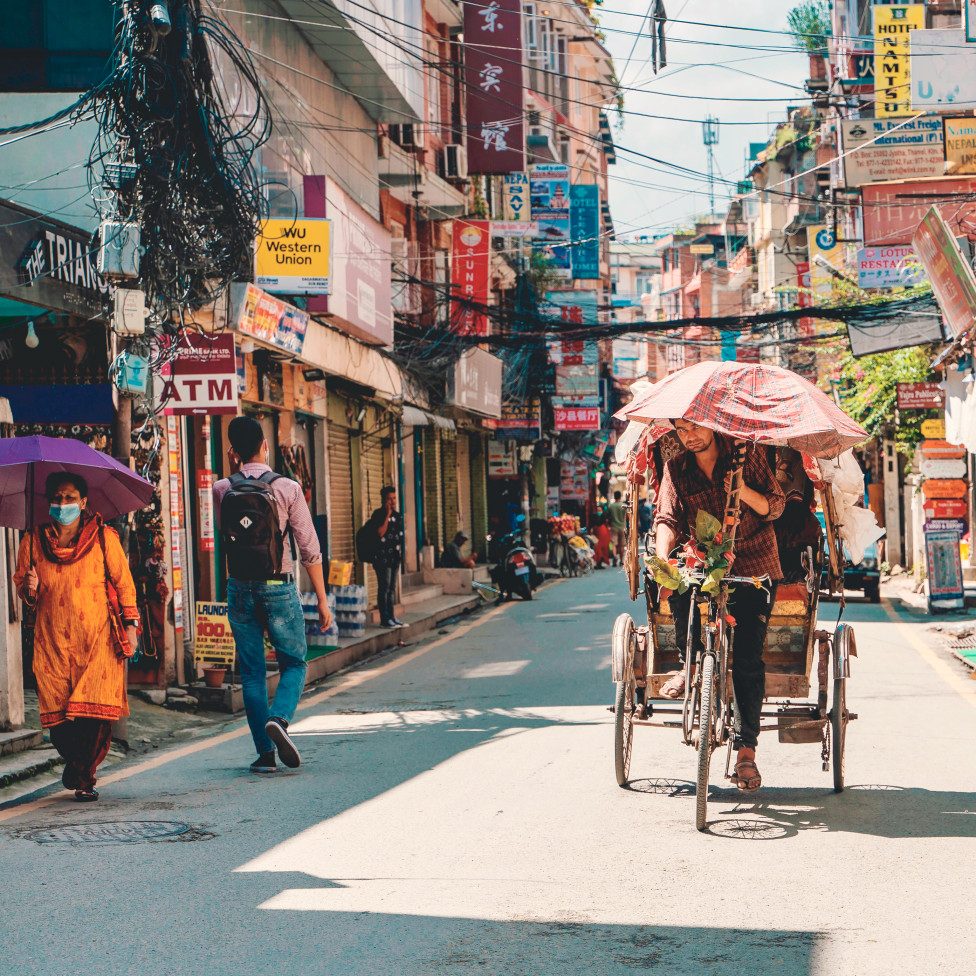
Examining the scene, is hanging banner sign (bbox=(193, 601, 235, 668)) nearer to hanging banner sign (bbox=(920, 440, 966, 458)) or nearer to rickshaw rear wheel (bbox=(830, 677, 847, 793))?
rickshaw rear wheel (bbox=(830, 677, 847, 793))

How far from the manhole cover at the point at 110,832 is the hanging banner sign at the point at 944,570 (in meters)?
14.3

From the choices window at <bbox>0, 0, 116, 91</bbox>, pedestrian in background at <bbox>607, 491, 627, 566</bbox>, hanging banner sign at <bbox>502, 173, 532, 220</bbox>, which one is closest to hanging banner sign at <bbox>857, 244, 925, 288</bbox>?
hanging banner sign at <bbox>502, 173, 532, 220</bbox>

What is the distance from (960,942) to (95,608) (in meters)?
5.05

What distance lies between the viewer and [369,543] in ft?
63.6

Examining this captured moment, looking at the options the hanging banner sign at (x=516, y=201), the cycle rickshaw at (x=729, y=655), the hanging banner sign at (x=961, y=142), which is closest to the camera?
the cycle rickshaw at (x=729, y=655)

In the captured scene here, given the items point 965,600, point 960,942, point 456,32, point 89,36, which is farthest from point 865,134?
point 960,942

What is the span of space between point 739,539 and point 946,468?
17.2 meters

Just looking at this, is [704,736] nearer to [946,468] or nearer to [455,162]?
[946,468]

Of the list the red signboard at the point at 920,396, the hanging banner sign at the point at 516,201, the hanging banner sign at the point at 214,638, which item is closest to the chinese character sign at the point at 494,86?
the hanging banner sign at the point at 516,201

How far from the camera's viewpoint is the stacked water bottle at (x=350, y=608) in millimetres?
16578

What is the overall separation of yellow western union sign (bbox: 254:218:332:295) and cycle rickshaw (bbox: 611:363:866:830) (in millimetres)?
8224

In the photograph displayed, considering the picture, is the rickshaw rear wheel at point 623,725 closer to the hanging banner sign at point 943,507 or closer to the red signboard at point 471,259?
the hanging banner sign at point 943,507

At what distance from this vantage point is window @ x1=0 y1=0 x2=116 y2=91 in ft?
43.5

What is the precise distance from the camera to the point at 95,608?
7.83 metres
